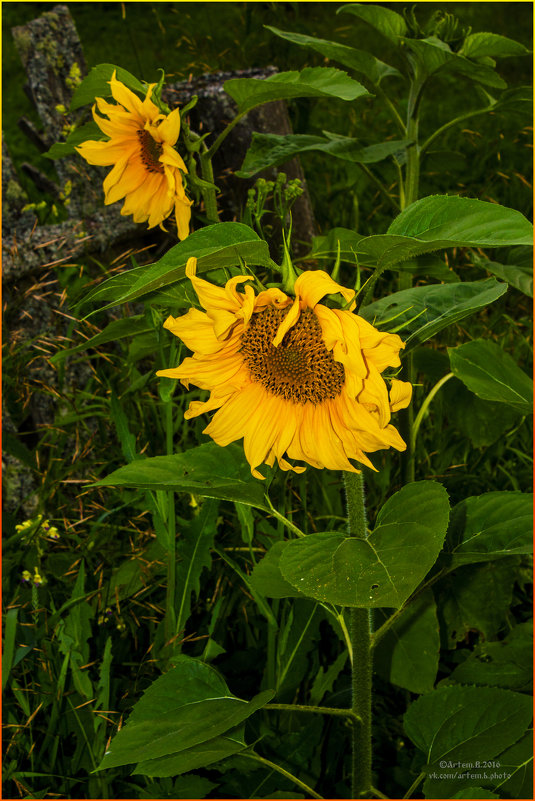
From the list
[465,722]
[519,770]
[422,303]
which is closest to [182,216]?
[422,303]

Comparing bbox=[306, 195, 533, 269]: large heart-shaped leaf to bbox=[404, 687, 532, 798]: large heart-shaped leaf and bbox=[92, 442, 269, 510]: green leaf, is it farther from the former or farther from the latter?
bbox=[404, 687, 532, 798]: large heart-shaped leaf

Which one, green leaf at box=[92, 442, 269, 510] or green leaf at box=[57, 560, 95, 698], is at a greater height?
green leaf at box=[92, 442, 269, 510]

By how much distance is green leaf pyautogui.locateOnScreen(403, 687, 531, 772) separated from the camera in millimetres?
1288

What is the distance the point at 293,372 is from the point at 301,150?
799 mm

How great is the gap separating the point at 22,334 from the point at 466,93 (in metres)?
2.62

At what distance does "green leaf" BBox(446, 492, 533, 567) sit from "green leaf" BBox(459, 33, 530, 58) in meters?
0.88

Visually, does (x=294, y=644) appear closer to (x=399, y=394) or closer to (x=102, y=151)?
(x=399, y=394)

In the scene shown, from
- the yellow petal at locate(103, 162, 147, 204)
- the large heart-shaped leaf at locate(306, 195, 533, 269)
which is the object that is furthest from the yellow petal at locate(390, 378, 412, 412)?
the yellow petal at locate(103, 162, 147, 204)

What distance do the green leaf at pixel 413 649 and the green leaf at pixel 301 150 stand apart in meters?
0.87

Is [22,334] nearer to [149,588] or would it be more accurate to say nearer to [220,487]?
[149,588]

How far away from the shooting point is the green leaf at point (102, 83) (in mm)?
1395

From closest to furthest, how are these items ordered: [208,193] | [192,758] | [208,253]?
[208,253], [192,758], [208,193]

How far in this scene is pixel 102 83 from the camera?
147 centimetres

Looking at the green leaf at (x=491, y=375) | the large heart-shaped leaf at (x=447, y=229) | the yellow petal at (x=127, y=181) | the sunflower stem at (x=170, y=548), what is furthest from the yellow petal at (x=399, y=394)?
the yellow petal at (x=127, y=181)
